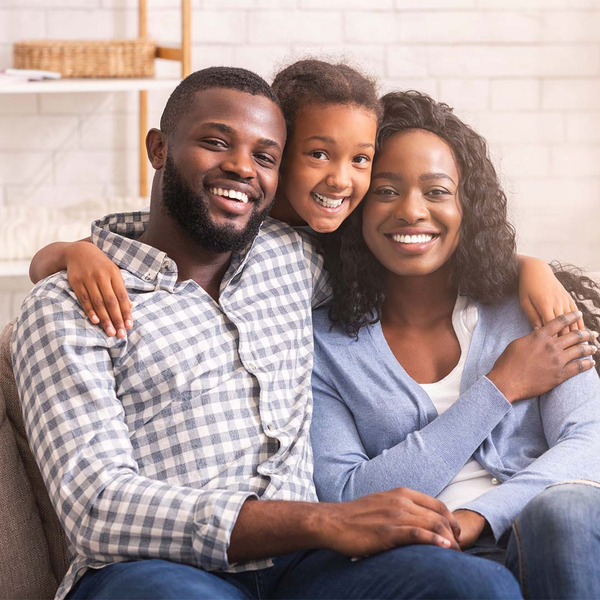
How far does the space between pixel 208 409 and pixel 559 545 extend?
1.86ft

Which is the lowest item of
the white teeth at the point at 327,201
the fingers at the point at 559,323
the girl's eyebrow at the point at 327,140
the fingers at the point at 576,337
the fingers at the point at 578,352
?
the fingers at the point at 578,352

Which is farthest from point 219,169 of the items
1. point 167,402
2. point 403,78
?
point 403,78

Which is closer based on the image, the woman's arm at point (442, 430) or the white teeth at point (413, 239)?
the woman's arm at point (442, 430)

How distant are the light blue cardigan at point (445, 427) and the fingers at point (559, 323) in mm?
74

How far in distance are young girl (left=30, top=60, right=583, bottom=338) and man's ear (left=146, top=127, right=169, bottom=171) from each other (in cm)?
23

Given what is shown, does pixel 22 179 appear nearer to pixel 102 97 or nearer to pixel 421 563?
pixel 102 97

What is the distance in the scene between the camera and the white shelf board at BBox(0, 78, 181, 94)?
8.82ft

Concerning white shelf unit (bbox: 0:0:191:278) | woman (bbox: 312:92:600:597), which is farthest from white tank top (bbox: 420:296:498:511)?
white shelf unit (bbox: 0:0:191:278)

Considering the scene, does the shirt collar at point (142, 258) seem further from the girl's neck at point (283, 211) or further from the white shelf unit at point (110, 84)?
the white shelf unit at point (110, 84)

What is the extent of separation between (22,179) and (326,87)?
5.53 feet

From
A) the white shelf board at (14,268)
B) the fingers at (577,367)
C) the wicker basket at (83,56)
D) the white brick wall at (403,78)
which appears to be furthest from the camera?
the white brick wall at (403,78)

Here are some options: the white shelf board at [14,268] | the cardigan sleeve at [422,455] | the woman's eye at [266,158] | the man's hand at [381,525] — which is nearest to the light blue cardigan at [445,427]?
the cardigan sleeve at [422,455]

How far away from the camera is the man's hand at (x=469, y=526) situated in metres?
1.46

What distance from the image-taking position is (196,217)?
1613 millimetres
